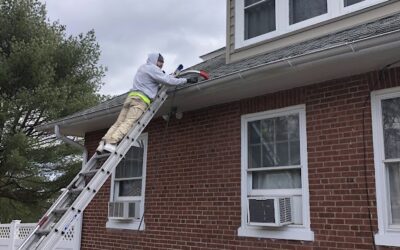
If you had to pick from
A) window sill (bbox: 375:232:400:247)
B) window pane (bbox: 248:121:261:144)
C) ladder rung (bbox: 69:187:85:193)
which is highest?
window pane (bbox: 248:121:261:144)

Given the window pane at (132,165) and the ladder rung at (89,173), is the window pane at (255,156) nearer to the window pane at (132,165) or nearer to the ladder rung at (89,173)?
the ladder rung at (89,173)

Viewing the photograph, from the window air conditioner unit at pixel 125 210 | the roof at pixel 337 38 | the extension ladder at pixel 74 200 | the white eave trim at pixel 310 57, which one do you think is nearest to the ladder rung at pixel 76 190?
the extension ladder at pixel 74 200

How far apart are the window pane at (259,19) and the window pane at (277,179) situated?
8.00 feet

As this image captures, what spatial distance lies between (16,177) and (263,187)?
1472cm

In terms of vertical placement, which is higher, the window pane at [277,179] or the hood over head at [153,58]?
the hood over head at [153,58]

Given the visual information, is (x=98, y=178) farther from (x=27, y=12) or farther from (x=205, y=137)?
(x=27, y=12)

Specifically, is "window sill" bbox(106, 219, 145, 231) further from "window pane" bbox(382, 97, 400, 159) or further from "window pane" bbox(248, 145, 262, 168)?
"window pane" bbox(382, 97, 400, 159)

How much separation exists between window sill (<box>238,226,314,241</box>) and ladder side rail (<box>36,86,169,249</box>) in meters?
1.98

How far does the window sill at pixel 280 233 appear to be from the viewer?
19.1 ft

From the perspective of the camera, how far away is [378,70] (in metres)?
5.58

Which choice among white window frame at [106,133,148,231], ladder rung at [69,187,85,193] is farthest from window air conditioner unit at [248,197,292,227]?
white window frame at [106,133,148,231]

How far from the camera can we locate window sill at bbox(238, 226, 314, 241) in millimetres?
5834

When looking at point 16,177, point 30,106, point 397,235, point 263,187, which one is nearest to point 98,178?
point 263,187

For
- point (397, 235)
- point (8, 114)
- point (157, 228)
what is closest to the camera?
point (397, 235)
